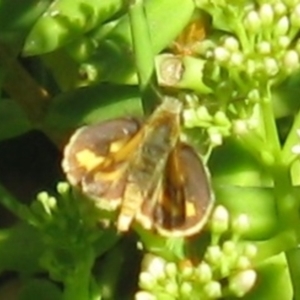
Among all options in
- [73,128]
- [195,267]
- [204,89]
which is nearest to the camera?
[195,267]

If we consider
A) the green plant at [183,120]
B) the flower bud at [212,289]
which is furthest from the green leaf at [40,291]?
the flower bud at [212,289]

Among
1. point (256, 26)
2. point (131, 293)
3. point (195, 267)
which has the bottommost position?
point (131, 293)

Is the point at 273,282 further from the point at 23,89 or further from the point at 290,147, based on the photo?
the point at 23,89

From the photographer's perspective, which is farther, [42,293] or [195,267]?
[42,293]

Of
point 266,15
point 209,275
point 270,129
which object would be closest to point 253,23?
point 266,15

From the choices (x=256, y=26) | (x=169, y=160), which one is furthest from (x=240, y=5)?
(x=169, y=160)

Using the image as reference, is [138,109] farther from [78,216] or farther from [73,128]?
[78,216]

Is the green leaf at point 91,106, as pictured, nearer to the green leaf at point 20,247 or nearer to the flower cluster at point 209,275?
the green leaf at point 20,247
